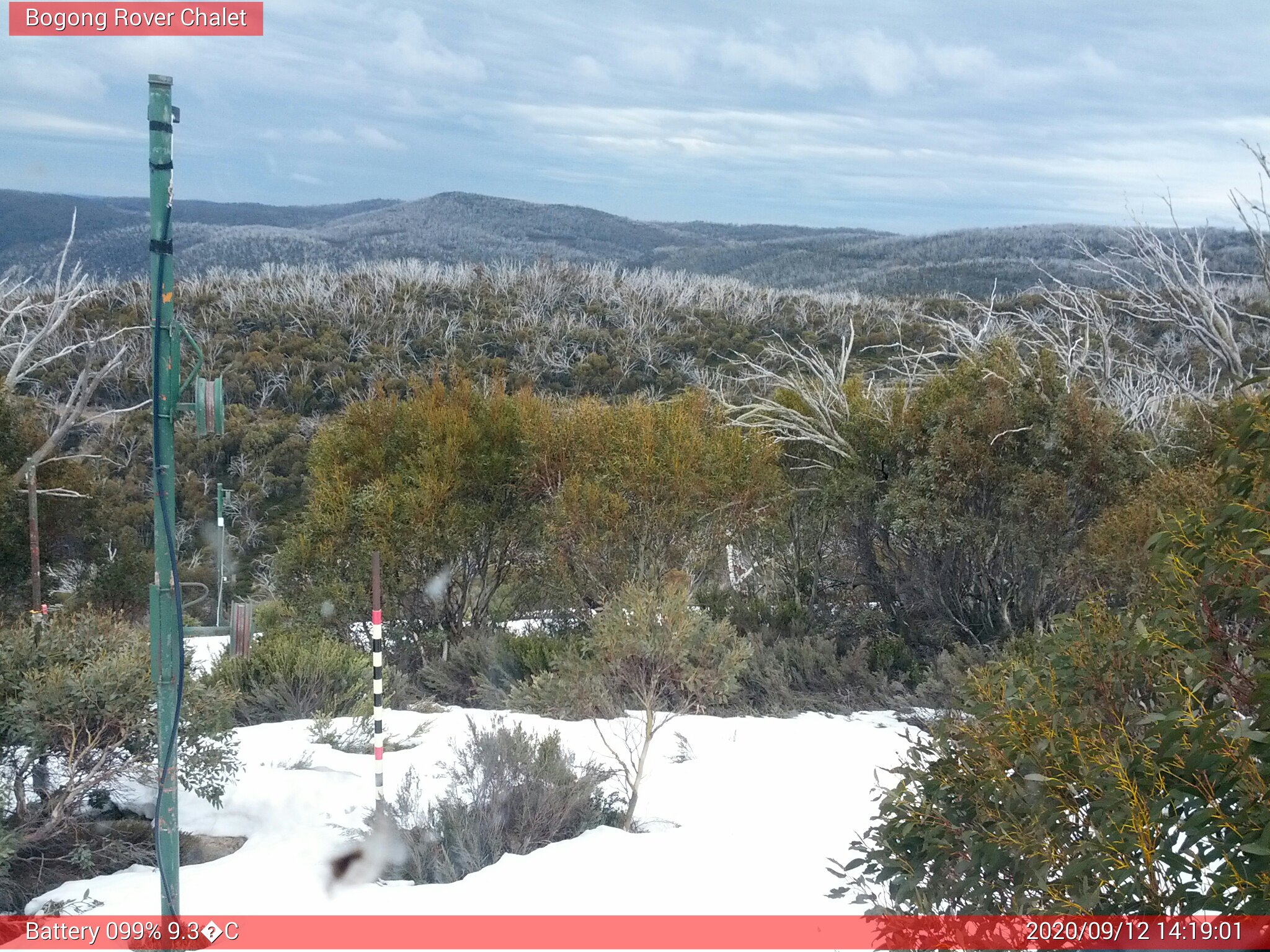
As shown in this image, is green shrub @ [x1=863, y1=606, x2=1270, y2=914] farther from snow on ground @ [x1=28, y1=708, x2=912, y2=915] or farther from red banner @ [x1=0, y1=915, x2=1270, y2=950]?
snow on ground @ [x1=28, y1=708, x2=912, y2=915]

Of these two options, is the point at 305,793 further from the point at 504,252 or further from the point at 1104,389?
the point at 504,252

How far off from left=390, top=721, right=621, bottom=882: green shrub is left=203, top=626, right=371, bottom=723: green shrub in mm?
2676

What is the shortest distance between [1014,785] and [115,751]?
170 inches

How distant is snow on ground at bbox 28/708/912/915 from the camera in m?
4.47

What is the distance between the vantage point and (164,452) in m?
3.48

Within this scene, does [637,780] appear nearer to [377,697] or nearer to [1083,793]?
[377,697]

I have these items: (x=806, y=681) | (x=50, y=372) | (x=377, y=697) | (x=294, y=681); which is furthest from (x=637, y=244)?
(x=377, y=697)

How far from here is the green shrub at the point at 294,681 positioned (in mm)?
8297

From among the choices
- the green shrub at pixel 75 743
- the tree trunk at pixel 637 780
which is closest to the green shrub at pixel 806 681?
the tree trunk at pixel 637 780

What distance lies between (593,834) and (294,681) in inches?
164

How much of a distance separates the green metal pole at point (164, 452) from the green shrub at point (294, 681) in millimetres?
4411

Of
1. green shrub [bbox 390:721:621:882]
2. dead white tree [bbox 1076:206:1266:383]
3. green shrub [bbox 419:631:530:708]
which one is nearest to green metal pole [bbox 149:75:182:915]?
green shrub [bbox 390:721:621:882]

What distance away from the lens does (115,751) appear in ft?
16.3

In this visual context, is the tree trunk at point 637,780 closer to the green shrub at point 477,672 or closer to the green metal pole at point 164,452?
the green metal pole at point 164,452
